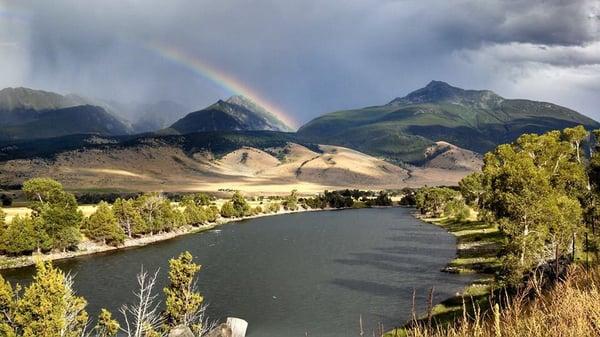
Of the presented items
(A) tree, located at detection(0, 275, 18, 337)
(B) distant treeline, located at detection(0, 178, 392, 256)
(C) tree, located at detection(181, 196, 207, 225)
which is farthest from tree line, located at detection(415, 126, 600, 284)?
(C) tree, located at detection(181, 196, 207, 225)

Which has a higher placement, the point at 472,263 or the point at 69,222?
the point at 472,263

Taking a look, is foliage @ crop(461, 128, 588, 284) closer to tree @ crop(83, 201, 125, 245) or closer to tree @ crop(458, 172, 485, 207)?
tree @ crop(458, 172, 485, 207)

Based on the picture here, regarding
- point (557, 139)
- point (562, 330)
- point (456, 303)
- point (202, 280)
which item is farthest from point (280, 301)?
point (562, 330)

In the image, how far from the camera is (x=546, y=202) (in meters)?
48.7

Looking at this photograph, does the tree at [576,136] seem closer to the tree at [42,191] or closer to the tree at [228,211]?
the tree at [42,191]

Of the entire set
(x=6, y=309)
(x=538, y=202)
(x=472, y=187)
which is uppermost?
(x=538, y=202)

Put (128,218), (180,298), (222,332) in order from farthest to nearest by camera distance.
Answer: (128,218), (222,332), (180,298)

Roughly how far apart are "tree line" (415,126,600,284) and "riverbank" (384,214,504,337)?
5238 millimetres

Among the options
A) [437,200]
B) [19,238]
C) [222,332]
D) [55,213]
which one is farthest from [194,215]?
[222,332]

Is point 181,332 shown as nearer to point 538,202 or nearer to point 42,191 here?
point 538,202

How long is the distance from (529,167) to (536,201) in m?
3.85

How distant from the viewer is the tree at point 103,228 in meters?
110

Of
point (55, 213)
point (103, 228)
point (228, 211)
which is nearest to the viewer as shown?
point (55, 213)

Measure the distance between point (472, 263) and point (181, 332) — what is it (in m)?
51.9
